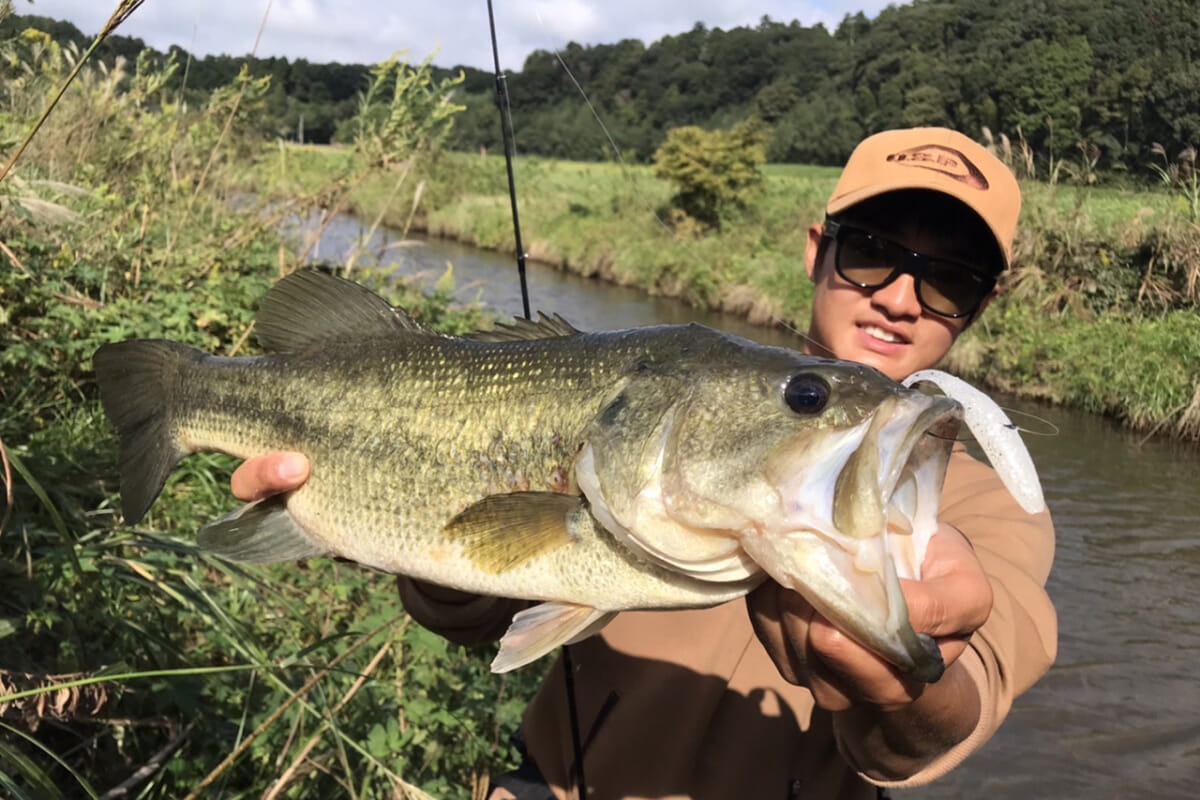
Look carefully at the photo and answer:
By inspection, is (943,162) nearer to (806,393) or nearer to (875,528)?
(806,393)

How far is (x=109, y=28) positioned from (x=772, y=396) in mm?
1473

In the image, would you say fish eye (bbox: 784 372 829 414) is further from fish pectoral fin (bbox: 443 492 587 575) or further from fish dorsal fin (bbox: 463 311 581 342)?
fish dorsal fin (bbox: 463 311 581 342)

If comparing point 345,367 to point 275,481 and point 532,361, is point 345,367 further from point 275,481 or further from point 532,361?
point 532,361

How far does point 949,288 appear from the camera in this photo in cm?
265

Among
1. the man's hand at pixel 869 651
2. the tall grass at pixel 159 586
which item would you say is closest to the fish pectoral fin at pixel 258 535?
the tall grass at pixel 159 586

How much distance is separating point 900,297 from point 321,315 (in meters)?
1.70

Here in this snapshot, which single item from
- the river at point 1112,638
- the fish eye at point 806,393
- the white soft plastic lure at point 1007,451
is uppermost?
the fish eye at point 806,393

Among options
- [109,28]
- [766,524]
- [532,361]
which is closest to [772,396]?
[766,524]

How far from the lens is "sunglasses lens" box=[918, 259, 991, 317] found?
2.63 metres

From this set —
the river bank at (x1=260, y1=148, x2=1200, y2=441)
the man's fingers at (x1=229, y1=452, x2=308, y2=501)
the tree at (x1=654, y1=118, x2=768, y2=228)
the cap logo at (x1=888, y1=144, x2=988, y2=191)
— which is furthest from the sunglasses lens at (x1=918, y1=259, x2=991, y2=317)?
the tree at (x1=654, y1=118, x2=768, y2=228)

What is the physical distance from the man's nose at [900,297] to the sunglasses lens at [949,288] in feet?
0.11

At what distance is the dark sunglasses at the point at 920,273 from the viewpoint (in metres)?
2.63

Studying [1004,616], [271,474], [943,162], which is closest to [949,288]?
[943,162]

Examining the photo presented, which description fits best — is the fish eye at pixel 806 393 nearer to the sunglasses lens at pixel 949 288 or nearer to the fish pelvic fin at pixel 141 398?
the sunglasses lens at pixel 949 288
